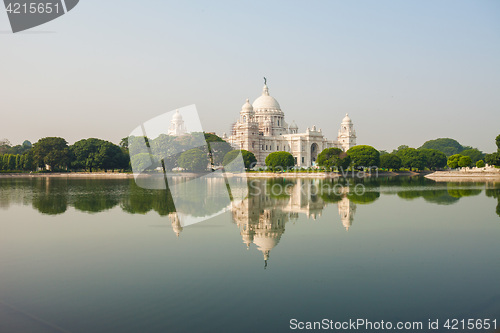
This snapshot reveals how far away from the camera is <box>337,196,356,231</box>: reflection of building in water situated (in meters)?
15.4

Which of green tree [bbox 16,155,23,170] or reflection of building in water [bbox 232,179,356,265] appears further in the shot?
green tree [bbox 16,155,23,170]

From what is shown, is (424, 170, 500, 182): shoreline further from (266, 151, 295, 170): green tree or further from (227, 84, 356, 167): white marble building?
(227, 84, 356, 167): white marble building

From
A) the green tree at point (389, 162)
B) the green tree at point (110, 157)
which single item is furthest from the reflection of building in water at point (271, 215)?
the green tree at point (389, 162)

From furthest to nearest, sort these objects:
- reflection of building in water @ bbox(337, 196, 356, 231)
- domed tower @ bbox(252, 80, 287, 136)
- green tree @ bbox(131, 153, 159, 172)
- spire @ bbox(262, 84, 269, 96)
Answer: spire @ bbox(262, 84, 269, 96) < domed tower @ bbox(252, 80, 287, 136) < green tree @ bbox(131, 153, 159, 172) < reflection of building in water @ bbox(337, 196, 356, 231)

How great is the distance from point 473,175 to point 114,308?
5870cm

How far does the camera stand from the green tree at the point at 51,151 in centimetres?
6706

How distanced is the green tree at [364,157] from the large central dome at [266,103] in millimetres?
32401

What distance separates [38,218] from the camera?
16.7m

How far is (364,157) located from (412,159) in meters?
15.5

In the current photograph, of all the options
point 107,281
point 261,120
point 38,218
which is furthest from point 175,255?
point 261,120

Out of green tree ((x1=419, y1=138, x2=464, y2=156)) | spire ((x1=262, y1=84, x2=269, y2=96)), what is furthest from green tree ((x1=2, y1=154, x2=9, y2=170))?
green tree ((x1=419, y1=138, x2=464, y2=156))

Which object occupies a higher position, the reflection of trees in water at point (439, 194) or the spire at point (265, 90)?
the spire at point (265, 90)

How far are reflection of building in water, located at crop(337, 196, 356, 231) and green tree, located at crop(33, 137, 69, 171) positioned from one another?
56601 millimetres

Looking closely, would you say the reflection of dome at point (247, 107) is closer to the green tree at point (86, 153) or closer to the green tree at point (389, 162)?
the green tree at point (389, 162)
